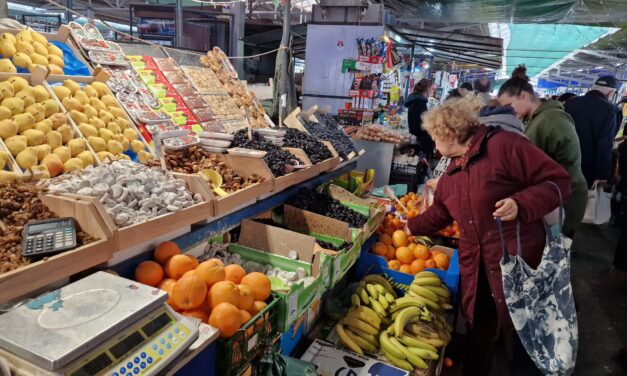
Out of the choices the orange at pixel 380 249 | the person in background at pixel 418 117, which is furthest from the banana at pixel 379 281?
→ the person in background at pixel 418 117

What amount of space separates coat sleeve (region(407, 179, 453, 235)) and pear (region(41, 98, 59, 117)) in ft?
→ 8.52

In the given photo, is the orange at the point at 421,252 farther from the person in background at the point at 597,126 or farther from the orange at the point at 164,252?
the person in background at the point at 597,126

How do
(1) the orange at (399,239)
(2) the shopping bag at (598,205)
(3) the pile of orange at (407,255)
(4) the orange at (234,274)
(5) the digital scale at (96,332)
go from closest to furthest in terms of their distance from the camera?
1. (5) the digital scale at (96,332)
2. (4) the orange at (234,274)
3. (3) the pile of orange at (407,255)
4. (1) the orange at (399,239)
5. (2) the shopping bag at (598,205)

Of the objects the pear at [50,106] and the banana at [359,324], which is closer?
the pear at [50,106]

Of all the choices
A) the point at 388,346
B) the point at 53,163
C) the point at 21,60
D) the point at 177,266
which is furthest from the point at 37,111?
the point at 388,346

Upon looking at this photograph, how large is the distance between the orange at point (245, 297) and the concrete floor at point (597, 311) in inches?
89.7

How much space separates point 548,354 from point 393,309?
100cm

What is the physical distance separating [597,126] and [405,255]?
3.27 m

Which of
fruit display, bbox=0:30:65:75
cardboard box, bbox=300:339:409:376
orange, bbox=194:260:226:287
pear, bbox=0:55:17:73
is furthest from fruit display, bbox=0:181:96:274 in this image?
Result: cardboard box, bbox=300:339:409:376

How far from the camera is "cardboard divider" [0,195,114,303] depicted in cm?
128

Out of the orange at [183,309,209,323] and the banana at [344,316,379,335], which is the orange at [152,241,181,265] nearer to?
the orange at [183,309,209,323]

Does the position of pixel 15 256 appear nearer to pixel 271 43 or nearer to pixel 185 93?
pixel 185 93

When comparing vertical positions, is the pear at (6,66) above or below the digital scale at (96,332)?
above

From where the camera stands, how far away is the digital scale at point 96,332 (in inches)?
41.6
